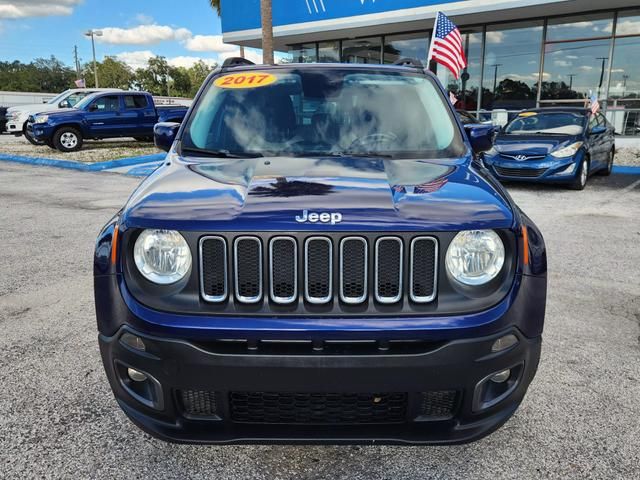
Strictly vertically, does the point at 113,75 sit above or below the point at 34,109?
above

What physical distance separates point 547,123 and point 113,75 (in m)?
82.8

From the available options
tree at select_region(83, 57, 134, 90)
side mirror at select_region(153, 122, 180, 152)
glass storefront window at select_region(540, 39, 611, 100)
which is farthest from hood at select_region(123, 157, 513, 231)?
tree at select_region(83, 57, 134, 90)

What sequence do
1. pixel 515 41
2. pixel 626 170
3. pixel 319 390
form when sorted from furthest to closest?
pixel 515 41, pixel 626 170, pixel 319 390

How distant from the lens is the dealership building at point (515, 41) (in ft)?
52.3

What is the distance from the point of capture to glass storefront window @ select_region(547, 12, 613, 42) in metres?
16.1

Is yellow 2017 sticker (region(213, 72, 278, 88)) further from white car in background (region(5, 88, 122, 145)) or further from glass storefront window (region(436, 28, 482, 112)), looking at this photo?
white car in background (region(5, 88, 122, 145))

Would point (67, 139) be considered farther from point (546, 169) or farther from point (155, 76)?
point (155, 76)

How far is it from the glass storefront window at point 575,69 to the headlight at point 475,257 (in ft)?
55.8

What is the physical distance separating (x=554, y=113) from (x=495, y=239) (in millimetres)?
9984

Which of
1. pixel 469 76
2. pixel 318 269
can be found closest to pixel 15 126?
pixel 469 76

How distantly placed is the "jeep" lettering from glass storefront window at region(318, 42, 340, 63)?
20.6 m

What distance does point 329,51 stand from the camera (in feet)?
71.2

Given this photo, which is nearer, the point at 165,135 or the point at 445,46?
the point at 165,135

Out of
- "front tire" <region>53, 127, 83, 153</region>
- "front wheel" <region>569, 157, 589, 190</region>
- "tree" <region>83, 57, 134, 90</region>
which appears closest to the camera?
"front wheel" <region>569, 157, 589, 190</region>
